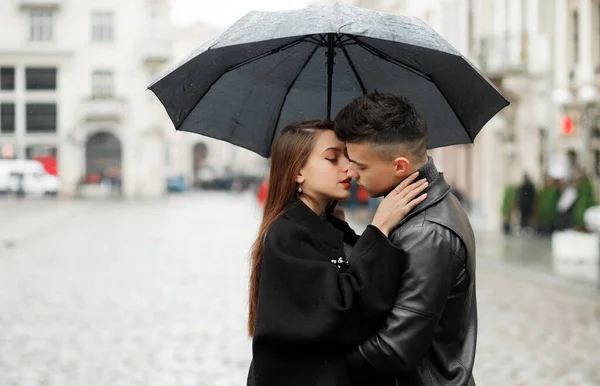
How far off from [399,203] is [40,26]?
57.0 m

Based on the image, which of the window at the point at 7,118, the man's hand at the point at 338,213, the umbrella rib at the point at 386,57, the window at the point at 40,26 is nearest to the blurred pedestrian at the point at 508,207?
the umbrella rib at the point at 386,57

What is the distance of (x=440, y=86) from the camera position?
3.57 meters

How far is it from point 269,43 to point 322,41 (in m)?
0.29

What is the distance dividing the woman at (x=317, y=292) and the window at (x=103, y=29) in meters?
56.6

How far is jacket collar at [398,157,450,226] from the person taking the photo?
2841 mm

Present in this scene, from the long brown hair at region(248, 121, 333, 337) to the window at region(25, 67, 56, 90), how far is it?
55.9 metres

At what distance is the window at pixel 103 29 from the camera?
190 ft

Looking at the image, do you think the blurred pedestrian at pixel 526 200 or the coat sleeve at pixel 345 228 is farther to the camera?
the blurred pedestrian at pixel 526 200

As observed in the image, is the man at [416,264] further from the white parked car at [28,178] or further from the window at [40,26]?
the window at [40,26]

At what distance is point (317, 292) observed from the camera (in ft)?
8.87

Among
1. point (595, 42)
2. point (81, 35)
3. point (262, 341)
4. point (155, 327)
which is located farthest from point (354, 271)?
point (81, 35)

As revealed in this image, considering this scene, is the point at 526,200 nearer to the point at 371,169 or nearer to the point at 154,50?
the point at 371,169

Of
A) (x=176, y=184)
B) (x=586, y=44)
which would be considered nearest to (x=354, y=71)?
(x=586, y=44)

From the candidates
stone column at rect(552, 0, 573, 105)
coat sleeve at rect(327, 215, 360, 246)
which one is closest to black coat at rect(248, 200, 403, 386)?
coat sleeve at rect(327, 215, 360, 246)
